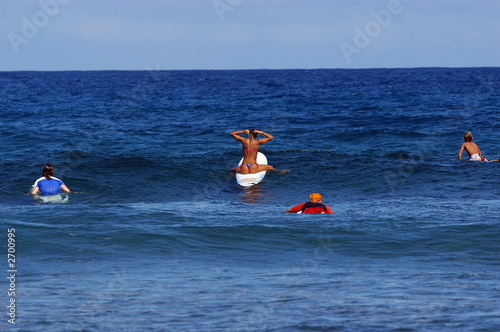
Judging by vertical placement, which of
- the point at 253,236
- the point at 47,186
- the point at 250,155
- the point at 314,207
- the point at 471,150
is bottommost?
the point at 253,236

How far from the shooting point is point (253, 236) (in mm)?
10445

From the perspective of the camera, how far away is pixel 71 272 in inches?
321

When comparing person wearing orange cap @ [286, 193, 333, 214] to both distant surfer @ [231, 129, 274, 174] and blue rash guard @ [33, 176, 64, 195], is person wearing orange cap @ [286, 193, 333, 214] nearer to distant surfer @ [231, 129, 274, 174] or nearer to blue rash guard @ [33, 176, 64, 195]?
distant surfer @ [231, 129, 274, 174]

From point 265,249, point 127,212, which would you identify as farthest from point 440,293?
point 127,212

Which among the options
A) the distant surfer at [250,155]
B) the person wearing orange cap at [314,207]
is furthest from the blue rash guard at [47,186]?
the person wearing orange cap at [314,207]

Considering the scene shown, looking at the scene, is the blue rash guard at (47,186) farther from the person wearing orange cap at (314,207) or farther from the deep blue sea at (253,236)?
the person wearing orange cap at (314,207)

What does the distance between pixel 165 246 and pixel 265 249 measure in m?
1.65

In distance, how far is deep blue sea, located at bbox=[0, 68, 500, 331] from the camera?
6.20 meters

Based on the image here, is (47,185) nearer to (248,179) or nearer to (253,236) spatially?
(248,179)

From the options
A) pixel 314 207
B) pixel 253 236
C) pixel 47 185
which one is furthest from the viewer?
pixel 47 185

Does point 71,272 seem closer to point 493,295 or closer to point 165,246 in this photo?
point 165,246

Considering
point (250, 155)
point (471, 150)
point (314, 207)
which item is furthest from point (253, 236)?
point (471, 150)

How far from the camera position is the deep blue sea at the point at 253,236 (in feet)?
20.3

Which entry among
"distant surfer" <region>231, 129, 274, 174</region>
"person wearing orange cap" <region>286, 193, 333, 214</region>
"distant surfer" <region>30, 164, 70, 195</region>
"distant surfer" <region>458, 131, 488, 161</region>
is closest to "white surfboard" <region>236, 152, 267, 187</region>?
"distant surfer" <region>231, 129, 274, 174</region>
